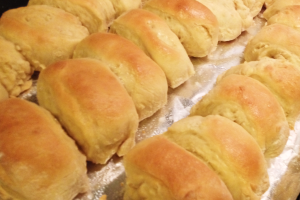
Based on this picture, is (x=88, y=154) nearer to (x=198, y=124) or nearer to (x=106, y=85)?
(x=106, y=85)

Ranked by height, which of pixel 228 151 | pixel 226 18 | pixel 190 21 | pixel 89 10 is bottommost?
pixel 228 151

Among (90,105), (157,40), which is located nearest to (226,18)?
(157,40)

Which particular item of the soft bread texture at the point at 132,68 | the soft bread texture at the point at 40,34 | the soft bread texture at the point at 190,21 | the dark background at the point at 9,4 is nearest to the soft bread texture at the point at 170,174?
the soft bread texture at the point at 132,68

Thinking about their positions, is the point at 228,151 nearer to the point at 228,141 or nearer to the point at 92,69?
the point at 228,141

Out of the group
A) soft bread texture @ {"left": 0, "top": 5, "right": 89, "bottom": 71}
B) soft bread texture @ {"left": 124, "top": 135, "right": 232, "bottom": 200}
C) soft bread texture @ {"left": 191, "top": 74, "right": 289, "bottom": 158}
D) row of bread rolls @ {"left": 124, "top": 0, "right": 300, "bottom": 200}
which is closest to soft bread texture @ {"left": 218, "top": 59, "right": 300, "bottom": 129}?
row of bread rolls @ {"left": 124, "top": 0, "right": 300, "bottom": 200}

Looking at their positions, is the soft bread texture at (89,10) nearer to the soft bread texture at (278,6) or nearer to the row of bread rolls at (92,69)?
the row of bread rolls at (92,69)

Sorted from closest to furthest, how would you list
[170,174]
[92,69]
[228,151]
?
[170,174] → [228,151] → [92,69]

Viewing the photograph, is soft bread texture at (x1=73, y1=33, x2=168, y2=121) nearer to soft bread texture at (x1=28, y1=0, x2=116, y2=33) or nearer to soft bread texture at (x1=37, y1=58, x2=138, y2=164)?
soft bread texture at (x1=37, y1=58, x2=138, y2=164)
